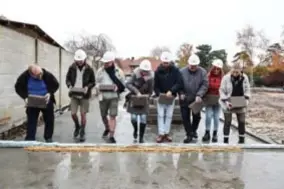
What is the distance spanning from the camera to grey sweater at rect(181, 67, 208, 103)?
8.66m

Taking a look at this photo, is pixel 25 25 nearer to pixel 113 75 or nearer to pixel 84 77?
pixel 84 77

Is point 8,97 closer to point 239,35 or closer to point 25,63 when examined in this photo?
point 25,63

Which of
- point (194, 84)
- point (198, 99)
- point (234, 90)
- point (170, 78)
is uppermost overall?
point (170, 78)

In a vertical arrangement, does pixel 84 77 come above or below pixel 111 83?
above

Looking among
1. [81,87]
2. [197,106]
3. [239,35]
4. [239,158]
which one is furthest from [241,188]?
[239,35]

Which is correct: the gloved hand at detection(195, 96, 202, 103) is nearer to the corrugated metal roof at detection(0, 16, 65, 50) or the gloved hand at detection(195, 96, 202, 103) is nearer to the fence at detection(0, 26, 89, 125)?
the fence at detection(0, 26, 89, 125)

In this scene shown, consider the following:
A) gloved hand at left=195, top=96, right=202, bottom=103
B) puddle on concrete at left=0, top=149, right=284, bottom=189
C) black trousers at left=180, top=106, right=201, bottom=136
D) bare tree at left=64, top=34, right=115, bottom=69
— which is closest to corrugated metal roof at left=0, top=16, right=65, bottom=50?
black trousers at left=180, top=106, right=201, bottom=136

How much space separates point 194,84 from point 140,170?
3037 millimetres

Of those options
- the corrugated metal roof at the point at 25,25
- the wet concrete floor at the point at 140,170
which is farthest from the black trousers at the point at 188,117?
the corrugated metal roof at the point at 25,25

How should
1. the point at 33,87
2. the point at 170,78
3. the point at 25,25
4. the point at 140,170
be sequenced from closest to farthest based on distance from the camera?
the point at 140,170 < the point at 33,87 < the point at 170,78 < the point at 25,25

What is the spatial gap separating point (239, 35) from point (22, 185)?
67554mm

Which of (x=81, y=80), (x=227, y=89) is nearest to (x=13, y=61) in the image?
(x=81, y=80)

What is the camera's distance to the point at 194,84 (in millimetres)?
8656

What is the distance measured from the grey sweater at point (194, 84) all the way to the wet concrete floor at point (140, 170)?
167 centimetres
